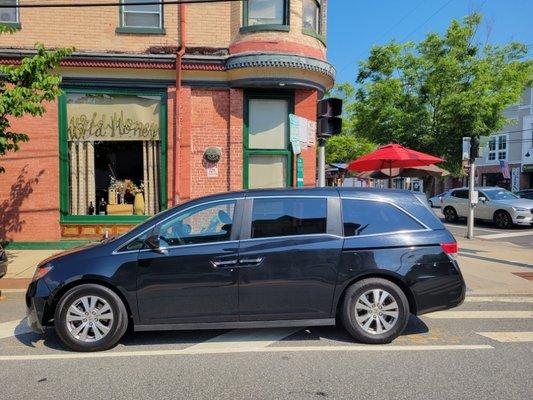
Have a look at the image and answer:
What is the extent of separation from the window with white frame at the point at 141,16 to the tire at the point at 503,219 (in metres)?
14.1

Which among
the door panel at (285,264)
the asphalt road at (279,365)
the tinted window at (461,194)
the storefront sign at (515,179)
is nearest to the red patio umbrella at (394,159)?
the asphalt road at (279,365)

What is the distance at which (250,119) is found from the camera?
11.5 meters

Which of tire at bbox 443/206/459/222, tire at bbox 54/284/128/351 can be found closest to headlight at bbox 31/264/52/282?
tire at bbox 54/284/128/351

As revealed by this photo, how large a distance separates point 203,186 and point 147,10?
14.3ft

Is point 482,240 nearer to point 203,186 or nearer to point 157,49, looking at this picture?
point 203,186

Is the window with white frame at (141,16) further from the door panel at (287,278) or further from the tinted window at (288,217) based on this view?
the door panel at (287,278)

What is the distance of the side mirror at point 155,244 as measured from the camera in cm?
484

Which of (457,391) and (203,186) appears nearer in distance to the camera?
(457,391)

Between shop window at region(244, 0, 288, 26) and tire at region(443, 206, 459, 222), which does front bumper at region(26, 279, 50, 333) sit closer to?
shop window at region(244, 0, 288, 26)

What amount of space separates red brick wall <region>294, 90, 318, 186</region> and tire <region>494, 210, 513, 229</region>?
1012 cm

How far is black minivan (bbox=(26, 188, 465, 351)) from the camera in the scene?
15.7 feet

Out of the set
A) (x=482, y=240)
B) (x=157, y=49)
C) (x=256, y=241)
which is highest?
(x=157, y=49)

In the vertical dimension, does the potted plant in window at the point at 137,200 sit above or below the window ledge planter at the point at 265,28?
below

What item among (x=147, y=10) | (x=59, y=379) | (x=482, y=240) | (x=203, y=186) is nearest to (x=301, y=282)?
(x=59, y=379)
